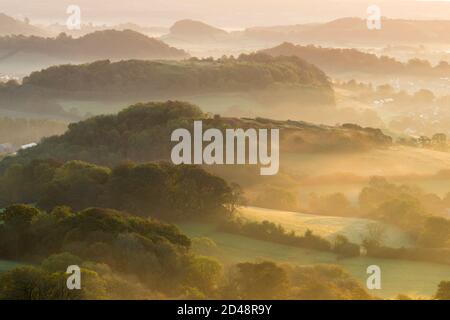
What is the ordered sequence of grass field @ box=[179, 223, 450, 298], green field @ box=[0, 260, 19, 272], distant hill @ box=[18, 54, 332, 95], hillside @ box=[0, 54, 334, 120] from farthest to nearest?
distant hill @ box=[18, 54, 332, 95], hillside @ box=[0, 54, 334, 120], grass field @ box=[179, 223, 450, 298], green field @ box=[0, 260, 19, 272]

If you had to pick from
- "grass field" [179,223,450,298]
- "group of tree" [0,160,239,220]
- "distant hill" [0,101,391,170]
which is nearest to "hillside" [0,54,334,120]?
"distant hill" [0,101,391,170]

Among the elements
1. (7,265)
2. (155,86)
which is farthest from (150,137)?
(155,86)

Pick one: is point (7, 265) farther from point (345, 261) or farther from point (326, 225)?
point (326, 225)

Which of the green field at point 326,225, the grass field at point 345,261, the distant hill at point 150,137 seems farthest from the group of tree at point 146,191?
the distant hill at point 150,137

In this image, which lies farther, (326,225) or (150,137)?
(150,137)

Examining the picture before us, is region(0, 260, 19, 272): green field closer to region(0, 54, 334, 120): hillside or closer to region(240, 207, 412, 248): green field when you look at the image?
region(240, 207, 412, 248): green field
